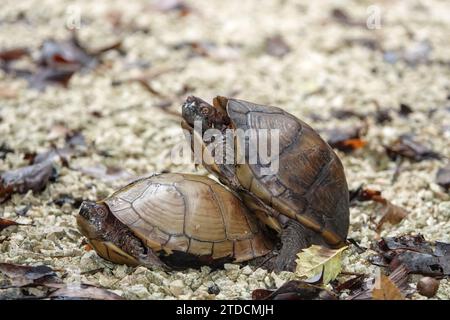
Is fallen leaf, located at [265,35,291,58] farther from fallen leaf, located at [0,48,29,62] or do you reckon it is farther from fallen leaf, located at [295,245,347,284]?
fallen leaf, located at [295,245,347,284]

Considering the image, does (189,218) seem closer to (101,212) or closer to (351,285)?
(101,212)

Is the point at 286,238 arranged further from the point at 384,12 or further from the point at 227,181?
the point at 384,12

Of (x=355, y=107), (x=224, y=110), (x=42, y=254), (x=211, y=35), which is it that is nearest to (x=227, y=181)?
(x=224, y=110)

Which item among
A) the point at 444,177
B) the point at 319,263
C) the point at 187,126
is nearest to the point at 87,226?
the point at 187,126

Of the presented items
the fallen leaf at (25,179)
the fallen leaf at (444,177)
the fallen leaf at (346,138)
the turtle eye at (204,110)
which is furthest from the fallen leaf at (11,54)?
the fallen leaf at (444,177)

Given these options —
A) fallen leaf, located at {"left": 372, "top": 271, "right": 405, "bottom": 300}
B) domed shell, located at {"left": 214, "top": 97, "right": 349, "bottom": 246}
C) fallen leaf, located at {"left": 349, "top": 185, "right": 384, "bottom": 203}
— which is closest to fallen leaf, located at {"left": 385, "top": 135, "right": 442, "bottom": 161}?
fallen leaf, located at {"left": 349, "top": 185, "right": 384, "bottom": 203}

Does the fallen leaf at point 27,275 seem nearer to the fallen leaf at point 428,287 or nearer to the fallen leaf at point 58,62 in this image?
the fallen leaf at point 428,287
